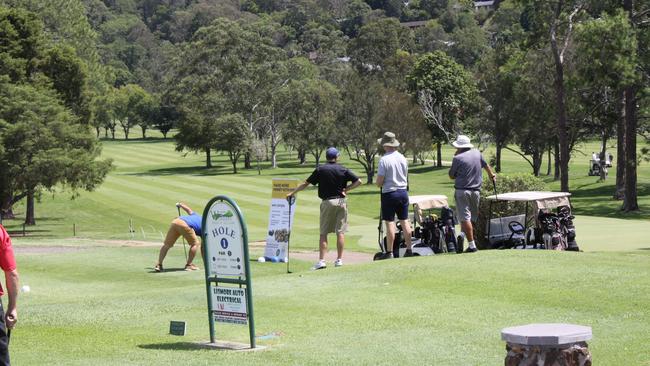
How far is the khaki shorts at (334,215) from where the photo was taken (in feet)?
60.2

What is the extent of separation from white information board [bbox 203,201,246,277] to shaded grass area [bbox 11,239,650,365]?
2.89ft

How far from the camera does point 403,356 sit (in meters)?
10.3

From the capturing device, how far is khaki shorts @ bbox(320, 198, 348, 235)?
18.3 m

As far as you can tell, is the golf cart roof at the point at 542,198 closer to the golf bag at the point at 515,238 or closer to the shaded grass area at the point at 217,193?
the golf bag at the point at 515,238

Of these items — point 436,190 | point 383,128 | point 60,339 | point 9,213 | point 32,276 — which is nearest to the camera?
point 60,339

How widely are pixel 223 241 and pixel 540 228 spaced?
9.89 meters

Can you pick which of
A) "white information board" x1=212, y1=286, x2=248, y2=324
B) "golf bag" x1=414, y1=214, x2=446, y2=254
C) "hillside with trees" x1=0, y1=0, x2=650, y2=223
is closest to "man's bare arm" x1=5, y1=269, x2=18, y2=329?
Result: "white information board" x1=212, y1=286, x2=248, y2=324

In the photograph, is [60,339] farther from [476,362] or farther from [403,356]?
[476,362]

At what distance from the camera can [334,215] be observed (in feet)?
60.4

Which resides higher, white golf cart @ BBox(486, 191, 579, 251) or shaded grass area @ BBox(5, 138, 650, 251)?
white golf cart @ BBox(486, 191, 579, 251)

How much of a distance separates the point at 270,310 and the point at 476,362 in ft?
14.7

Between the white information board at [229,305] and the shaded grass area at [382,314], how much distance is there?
0.41 m

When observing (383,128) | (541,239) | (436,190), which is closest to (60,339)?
(541,239)

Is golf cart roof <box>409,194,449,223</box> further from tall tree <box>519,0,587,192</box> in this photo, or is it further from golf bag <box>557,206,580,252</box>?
tall tree <box>519,0,587,192</box>
